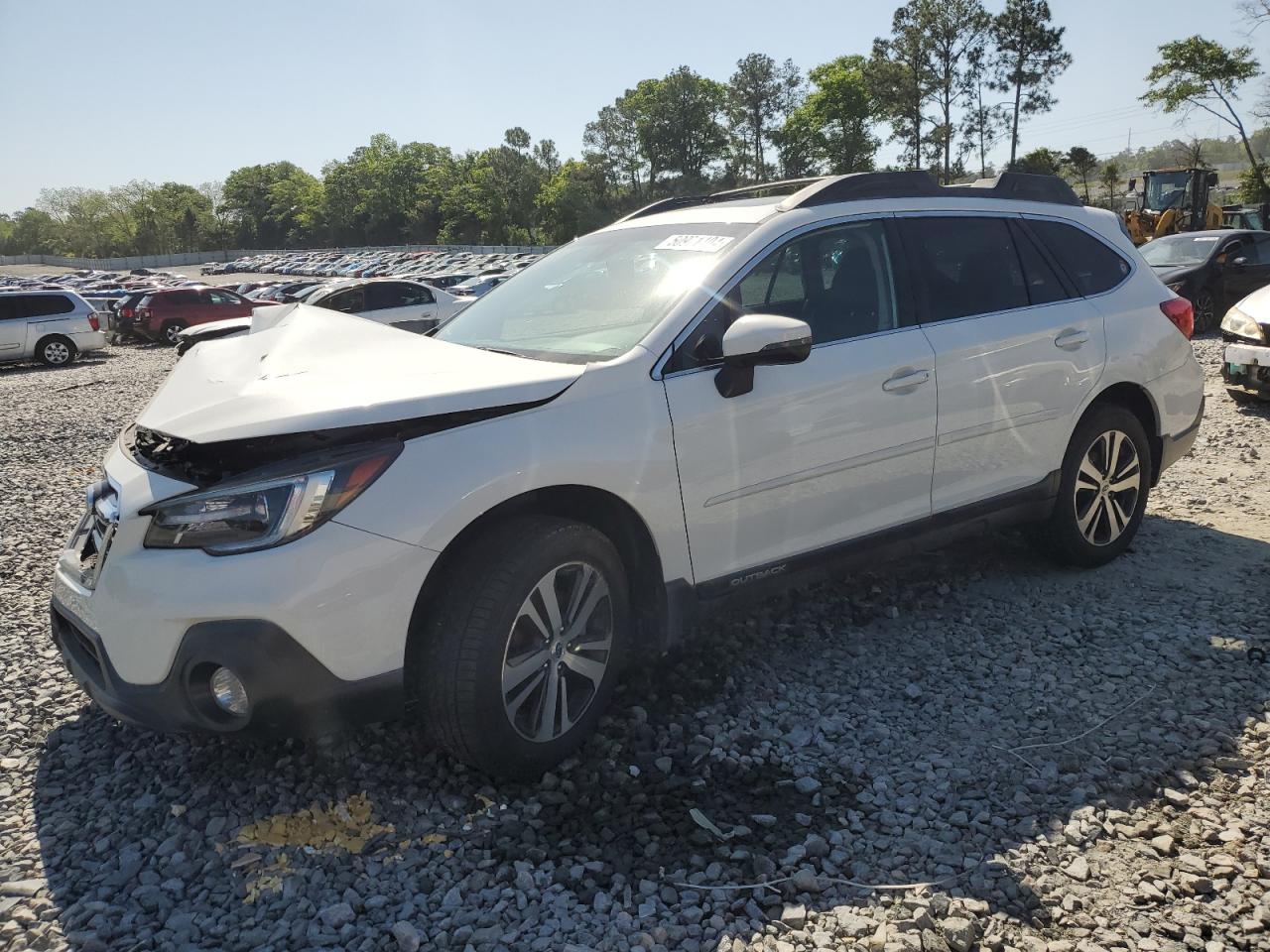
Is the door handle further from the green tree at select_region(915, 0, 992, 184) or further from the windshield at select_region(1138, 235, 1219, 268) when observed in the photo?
the green tree at select_region(915, 0, 992, 184)

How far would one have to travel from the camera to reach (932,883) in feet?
8.09

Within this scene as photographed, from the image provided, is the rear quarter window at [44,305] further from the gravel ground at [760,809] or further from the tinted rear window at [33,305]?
the gravel ground at [760,809]

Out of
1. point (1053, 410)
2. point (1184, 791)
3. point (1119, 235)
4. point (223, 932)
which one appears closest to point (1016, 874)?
point (1184, 791)

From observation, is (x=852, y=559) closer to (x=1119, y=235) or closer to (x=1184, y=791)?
(x=1184, y=791)

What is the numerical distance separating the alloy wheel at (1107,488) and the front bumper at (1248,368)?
421 cm

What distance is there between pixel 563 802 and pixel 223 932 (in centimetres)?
98

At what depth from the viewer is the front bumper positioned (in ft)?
25.5

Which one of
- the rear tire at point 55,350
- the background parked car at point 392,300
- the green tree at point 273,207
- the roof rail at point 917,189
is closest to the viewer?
the roof rail at point 917,189

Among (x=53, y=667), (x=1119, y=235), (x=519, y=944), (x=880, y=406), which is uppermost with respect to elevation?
(x=1119, y=235)

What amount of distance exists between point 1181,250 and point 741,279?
1379 centimetres

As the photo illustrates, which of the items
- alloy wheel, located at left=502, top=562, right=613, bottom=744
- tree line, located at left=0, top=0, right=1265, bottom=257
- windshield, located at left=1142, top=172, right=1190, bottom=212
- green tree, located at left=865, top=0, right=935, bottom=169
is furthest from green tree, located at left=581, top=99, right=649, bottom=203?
alloy wheel, located at left=502, top=562, right=613, bottom=744

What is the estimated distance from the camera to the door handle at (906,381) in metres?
3.56

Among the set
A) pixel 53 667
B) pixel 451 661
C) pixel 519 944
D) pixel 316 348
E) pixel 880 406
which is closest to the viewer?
pixel 519 944

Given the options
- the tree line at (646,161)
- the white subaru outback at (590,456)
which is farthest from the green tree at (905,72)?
the white subaru outback at (590,456)
